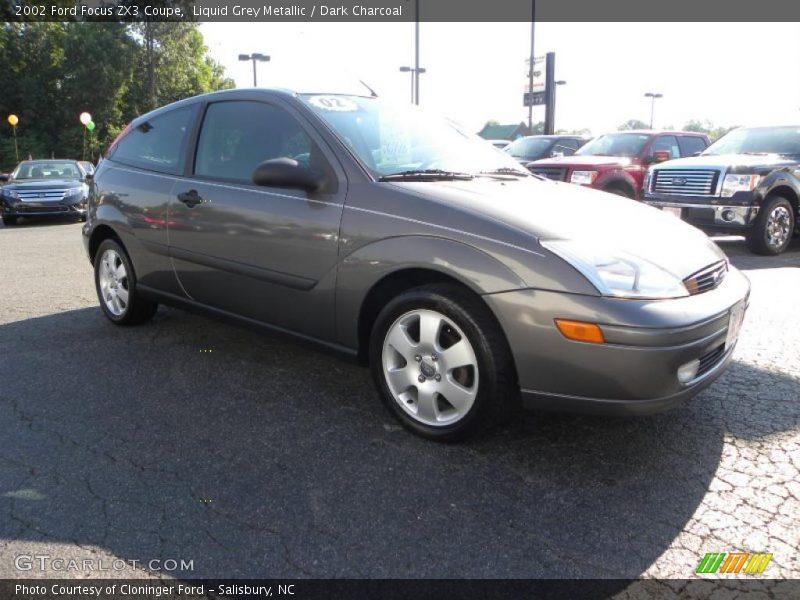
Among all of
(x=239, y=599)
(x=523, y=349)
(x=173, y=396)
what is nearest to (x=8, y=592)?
(x=239, y=599)

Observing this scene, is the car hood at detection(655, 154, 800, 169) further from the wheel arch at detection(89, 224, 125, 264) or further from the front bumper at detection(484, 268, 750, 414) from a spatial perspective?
the wheel arch at detection(89, 224, 125, 264)

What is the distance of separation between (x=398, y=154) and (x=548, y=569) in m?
2.18

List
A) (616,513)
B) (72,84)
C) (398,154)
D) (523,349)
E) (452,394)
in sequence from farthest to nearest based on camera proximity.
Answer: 1. (72,84)
2. (398,154)
3. (452,394)
4. (523,349)
5. (616,513)

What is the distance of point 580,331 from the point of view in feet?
8.32

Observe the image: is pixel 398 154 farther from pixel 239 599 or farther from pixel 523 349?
pixel 239 599

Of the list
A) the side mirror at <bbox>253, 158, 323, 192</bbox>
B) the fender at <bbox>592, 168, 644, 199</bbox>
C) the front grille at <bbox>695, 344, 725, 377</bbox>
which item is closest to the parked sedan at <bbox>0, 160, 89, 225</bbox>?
the fender at <bbox>592, 168, 644, 199</bbox>

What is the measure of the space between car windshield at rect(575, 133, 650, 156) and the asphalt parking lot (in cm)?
804

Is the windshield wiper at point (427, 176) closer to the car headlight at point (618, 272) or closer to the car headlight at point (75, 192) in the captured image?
the car headlight at point (618, 272)

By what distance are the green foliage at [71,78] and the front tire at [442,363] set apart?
43760 millimetres

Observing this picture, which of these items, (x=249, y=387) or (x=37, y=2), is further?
(x=37, y=2)

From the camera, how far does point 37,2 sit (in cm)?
3419

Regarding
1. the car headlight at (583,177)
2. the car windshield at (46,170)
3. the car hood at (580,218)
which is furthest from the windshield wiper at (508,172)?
the car windshield at (46,170)

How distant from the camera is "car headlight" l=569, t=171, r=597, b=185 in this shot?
34.7ft

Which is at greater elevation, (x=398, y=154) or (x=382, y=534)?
(x=398, y=154)
